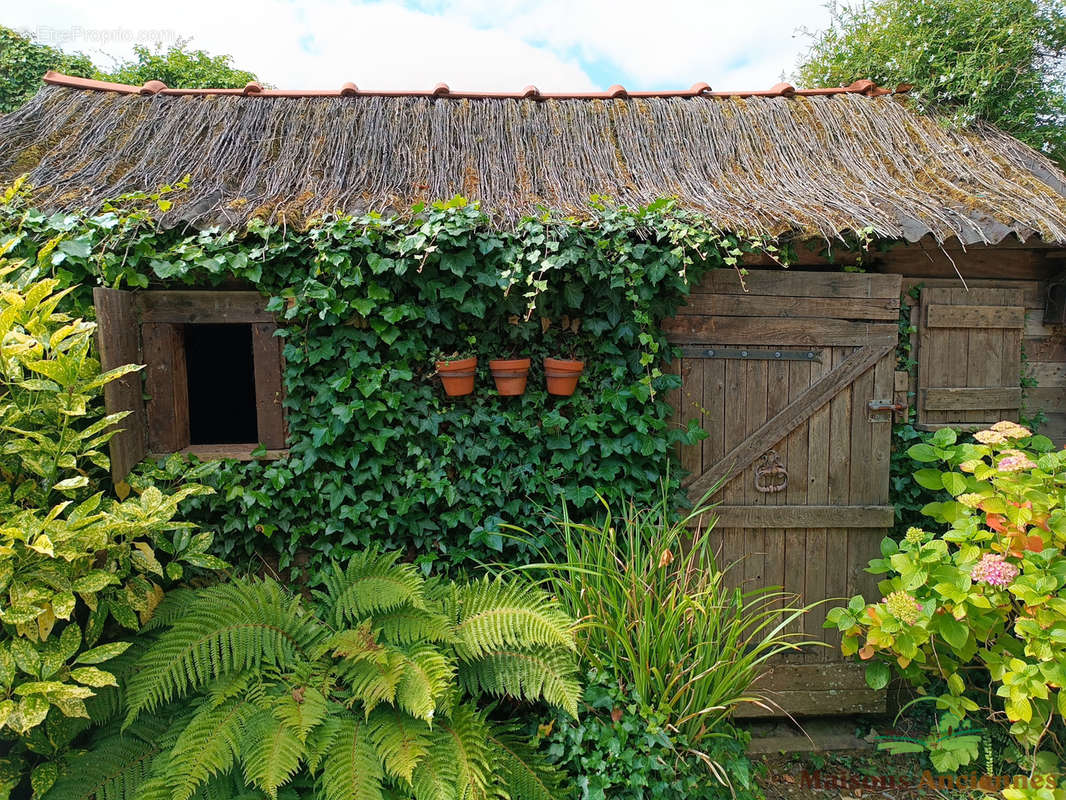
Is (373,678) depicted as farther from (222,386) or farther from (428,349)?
(222,386)

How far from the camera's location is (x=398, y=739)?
229cm

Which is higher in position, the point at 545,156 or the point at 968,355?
the point at 545,156

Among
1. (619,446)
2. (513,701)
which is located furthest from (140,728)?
(619,446)

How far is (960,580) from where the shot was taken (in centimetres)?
278

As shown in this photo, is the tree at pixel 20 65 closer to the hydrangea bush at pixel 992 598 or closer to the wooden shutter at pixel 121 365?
the wooden shutter at pixel 121 365

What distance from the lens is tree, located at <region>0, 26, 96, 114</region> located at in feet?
31.7

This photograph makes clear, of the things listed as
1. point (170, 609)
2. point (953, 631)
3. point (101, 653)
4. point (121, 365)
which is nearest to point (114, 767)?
point (101, 653)

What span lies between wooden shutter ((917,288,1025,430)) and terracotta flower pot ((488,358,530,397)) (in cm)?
234

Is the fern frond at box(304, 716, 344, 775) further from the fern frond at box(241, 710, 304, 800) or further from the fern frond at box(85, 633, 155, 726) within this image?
the fern frond at box(85, 633, 155, 726)

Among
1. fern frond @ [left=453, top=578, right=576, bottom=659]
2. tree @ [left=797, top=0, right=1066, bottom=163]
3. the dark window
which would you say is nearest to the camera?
fern frond @ [left=453, top=578, right=576, bottom=659]

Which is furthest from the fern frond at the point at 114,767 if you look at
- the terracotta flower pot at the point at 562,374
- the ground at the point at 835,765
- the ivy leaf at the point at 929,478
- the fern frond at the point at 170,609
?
the ivy leaf at the point at 929,478

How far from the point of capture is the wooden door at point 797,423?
11.3 feet

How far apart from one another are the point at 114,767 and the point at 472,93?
4.41 metres

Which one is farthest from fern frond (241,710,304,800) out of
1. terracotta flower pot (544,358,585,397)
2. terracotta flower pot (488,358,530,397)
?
terracotta flower pot (544,358,585,397)
